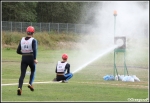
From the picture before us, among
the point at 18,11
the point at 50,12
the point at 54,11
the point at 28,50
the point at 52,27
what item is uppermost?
the point at 54,11

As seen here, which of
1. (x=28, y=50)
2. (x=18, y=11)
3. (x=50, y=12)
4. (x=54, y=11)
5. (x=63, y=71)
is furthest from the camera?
(x=54, y=11)

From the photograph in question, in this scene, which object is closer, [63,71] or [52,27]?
[63,71]

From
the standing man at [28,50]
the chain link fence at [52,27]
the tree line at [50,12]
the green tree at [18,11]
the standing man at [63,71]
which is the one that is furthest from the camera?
the tree line at [50,12]

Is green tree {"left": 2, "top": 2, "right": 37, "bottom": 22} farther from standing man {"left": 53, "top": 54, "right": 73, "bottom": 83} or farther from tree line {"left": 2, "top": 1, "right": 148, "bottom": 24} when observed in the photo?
standing man {"left": 53, "top": 54, "right": 73, "bottom": 83}

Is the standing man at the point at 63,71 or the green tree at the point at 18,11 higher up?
the green tree at the point at 18,11

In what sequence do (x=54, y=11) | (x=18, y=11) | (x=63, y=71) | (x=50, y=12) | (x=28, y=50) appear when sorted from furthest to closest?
1. (x=54, y=11)
2. (x=50, y=12)
3. (x=18, y=11)
4. (x=63, y=71)
5. (x=28, y=50)

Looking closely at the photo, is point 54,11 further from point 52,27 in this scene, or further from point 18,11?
point 52,27

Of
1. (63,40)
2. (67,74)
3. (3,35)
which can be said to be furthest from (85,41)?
(67,74)

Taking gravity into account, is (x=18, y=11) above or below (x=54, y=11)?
below

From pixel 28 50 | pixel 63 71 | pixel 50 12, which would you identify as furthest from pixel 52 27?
pixel 28 50

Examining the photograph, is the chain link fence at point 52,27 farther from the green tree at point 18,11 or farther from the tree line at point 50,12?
the green tree at point 18,11

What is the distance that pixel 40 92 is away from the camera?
15.7 metres

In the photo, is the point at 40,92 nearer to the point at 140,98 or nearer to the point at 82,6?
the point at 140,98

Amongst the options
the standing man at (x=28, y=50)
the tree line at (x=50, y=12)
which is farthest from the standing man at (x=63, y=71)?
the tree line at (x=50, y=12)
